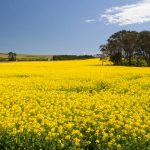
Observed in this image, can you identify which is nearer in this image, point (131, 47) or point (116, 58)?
point (116, 58)

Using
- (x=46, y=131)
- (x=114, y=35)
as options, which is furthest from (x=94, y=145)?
(x=114, y=35)

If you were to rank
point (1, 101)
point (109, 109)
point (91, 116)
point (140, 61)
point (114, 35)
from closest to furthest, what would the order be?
point (91, 116) → point (109, 109) → point (1, 101) → point (140, 61) → point (114, 35)

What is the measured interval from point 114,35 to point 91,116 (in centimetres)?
9134

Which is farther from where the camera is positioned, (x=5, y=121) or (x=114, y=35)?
(x=114, y=35)

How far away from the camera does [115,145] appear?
9297 mm

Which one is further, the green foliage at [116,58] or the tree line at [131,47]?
the tree line at [131,47]

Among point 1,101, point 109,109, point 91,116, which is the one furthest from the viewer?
point 1,101

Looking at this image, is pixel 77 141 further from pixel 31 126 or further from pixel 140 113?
pixel 140 113

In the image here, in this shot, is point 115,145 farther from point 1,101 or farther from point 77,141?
point 1,101

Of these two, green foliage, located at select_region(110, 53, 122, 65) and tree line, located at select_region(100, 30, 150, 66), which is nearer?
green foliage, located at select_region(110, 53, 122, 65)

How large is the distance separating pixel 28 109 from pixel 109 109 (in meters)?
2.44

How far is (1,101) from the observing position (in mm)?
15438

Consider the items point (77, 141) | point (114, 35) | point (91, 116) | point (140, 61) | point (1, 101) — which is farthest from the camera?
point (114, 35)

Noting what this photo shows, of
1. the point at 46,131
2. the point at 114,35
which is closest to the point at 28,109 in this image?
the point at 46,131
